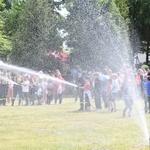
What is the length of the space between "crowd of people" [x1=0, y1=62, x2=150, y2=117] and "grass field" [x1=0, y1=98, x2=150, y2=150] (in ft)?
4.92

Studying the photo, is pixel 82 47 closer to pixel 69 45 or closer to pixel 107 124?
pixel 69 45

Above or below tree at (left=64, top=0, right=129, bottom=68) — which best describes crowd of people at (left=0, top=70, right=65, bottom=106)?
below

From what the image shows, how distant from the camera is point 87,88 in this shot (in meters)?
21.9

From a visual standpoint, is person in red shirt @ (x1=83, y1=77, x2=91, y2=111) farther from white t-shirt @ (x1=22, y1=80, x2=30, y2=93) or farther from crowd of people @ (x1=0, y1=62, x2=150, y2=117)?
white t-shirt @ (x1=22, y1=80, x2=30, y2=93)

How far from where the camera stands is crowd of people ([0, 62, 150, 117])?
70.8 ft

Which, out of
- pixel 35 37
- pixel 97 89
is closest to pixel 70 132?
pixel 97 89

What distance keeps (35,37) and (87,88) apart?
22.7m

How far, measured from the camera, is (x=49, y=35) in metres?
44.6

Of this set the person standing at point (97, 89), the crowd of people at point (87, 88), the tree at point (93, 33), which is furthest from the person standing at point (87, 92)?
the tree at point (93, 33)

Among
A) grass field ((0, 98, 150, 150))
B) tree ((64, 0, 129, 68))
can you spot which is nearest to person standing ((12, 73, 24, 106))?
grass field ((0, 98, 150, 150))

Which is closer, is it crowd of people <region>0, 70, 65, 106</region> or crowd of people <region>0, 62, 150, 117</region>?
crowd of people <region>0, 62, 150, 117</region>

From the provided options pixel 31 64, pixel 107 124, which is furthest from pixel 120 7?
pixel 107 124

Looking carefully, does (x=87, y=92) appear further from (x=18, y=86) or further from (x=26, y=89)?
(x=18, y=86)

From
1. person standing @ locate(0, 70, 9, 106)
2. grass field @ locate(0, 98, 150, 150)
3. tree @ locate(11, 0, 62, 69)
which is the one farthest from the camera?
tree @ locate(11, 0, 62, 69)
